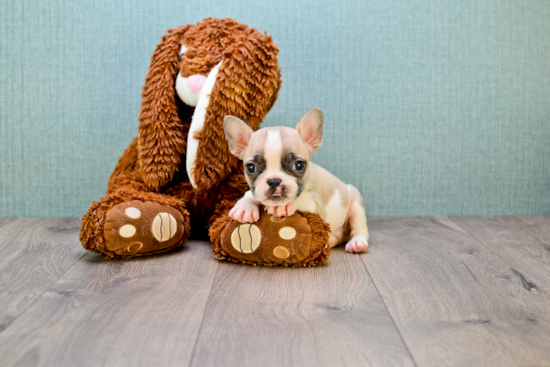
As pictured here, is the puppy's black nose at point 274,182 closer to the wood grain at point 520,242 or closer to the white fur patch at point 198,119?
the white fur patch at point 198,119

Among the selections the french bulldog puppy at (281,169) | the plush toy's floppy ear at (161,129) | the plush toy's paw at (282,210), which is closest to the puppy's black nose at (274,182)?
the french bulldog puppy at (281,169)

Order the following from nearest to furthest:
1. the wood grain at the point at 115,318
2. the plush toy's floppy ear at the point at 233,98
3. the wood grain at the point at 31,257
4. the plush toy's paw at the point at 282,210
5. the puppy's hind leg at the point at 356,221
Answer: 1. the wood grain at the point at 115,318
2. the wood grain at the point at 31,257
3. the plush toy's paw at the point at 282,210
4. the plush toy's floppy ear at the point at 233,98
5. the puppy's hind leg at the point at 356,221

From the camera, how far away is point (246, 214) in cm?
136

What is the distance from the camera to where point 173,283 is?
1.22 metres

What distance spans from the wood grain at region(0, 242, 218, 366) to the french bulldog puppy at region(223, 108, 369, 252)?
0.80ft

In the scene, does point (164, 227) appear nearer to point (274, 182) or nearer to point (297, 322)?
point (274, 182)

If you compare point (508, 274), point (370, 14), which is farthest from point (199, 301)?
point (370, 14)

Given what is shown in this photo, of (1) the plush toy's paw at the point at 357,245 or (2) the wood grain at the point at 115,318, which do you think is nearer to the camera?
(2) the wood grain at the point at 115,318

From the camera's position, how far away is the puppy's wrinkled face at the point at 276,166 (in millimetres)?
1256

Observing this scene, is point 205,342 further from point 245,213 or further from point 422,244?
point 422,244

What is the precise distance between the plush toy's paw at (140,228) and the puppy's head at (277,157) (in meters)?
0.31

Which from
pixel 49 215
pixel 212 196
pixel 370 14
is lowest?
pixel 49 215

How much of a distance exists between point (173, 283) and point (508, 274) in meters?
0.87

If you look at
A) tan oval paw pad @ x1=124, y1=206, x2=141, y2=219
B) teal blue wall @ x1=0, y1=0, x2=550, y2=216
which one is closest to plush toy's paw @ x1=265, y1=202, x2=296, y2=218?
tan oval paw pad @ x1=124, y1=206, x2=141, y2=219
